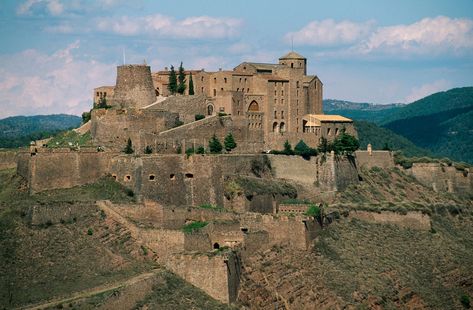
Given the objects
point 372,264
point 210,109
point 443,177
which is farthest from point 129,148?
point 443,177

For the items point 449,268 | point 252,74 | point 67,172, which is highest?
point 252,74

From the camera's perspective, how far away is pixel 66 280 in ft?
156

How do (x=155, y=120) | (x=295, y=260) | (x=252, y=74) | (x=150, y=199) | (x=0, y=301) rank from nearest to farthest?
(x=0, y=301) → (x=295, y=260) → (x=150, y=199) → (x=155, y=120) → (x=252, y=74)

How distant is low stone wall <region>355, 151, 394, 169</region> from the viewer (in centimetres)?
7294

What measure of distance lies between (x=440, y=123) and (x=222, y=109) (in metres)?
84.5

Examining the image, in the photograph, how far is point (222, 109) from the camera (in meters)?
68.0

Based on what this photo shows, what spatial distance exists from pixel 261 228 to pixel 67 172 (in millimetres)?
9315

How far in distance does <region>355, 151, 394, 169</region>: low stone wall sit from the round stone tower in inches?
515

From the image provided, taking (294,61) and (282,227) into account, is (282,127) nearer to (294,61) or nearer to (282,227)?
(294,61)

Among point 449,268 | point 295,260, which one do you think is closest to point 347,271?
point 295,260

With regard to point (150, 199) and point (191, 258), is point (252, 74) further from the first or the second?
point (191, 258)

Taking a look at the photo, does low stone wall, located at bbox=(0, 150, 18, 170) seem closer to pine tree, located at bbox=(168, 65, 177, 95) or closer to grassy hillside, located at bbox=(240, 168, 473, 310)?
pine tree, located at bbox=(168, 65, 177, 95)

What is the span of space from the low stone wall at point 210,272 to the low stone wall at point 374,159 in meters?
24.0

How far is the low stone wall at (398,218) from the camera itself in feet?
208
